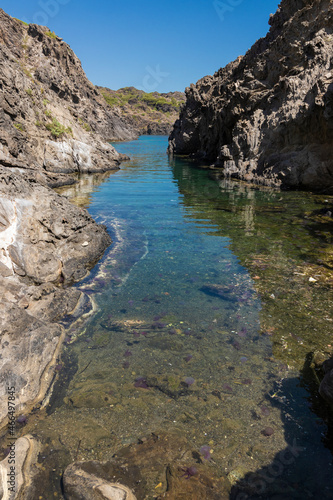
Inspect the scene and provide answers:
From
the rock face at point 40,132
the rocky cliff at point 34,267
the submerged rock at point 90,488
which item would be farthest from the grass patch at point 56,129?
the submerged rock at point 90,488

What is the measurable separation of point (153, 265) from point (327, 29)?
29.8m

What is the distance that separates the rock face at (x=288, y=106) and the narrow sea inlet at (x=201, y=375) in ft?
49.9

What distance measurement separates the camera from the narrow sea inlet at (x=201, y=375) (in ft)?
14.2

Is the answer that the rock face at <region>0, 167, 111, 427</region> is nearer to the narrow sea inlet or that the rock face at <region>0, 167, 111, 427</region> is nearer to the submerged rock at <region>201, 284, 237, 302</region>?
the narrow sea inlet

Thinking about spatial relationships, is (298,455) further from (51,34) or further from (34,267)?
(51,34)

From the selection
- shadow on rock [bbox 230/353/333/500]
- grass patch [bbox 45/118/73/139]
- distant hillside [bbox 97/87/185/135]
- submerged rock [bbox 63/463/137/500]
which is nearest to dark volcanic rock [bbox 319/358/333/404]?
shadow on rock [bbox 230/353/333/500]

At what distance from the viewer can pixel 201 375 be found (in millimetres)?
6113

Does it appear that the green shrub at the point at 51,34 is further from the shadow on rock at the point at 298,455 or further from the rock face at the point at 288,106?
the shadow on rock at the point at 298,455

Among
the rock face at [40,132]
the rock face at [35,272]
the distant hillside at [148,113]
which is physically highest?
the distant hillside at [148,113]

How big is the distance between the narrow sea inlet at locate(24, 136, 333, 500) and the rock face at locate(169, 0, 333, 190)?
1522 cm

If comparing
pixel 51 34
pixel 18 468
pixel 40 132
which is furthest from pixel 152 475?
pixel 51 34

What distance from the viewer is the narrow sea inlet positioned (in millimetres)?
4324

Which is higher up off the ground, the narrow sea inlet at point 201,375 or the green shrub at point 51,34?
the green shrub at point 51,34

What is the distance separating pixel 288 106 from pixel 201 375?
29.0 meters
